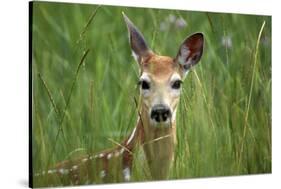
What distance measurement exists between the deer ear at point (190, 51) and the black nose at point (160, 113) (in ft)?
1.36

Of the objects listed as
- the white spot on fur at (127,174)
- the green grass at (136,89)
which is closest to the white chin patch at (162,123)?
the green grass at (136,89)

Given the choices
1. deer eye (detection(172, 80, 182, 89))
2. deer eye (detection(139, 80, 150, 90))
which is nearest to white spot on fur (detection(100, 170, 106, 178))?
deer eye (detection(139, 80, 150, 90))

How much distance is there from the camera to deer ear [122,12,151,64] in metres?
7.07

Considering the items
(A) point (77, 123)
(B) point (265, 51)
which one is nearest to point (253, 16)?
(B) point (265, 51)

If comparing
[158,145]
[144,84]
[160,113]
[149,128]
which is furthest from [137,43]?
[158,145]

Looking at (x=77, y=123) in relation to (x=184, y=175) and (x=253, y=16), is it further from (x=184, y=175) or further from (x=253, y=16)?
(x=253, y=16)

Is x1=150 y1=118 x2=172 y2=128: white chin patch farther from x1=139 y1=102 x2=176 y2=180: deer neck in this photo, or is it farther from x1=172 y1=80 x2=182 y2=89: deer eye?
x1=172 y1=80 x2=182 y2=89: deer eye

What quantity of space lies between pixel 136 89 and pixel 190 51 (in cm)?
66

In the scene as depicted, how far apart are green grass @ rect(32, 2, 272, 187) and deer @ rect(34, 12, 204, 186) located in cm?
7

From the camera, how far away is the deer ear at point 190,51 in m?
7.23

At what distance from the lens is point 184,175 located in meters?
7.32

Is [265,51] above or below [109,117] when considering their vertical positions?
above

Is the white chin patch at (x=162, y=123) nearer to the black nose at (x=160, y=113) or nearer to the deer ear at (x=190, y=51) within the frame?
the black nose at (x=160, y=113)

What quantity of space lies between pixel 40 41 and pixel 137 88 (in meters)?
0.97
